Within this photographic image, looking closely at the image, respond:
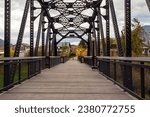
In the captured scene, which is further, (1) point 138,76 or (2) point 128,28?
(2) point 128,28

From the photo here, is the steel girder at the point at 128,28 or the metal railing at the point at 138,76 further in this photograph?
the steel girder at the point at 128,28

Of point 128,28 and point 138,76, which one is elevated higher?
point 128,28

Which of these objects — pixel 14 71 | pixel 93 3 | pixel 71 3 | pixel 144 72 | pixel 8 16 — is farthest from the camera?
pixel 71 3

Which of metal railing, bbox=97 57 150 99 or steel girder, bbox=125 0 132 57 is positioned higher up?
steel girder, bbox=125 0 132 57

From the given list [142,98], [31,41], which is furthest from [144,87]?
[31,41]

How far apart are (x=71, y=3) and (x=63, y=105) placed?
2643cm

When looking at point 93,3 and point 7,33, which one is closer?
point 7,33

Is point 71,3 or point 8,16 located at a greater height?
point 71,3

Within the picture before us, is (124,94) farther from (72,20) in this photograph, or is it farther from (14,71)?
Result: (72,20)

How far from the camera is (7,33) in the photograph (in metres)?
10.2

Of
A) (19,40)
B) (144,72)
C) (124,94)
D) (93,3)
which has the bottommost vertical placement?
(124,94)

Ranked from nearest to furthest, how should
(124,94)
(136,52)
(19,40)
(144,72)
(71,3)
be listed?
1. (144,72)
2. (124,94)
3. (19,40)
4. (71,3)
5. (136,52)

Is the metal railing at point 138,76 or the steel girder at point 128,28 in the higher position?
the steel girder at point 128,28

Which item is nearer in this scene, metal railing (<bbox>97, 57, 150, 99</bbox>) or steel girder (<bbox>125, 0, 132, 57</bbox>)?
metal railing (<bbox>97, 57, 150, 99</bbox>)
